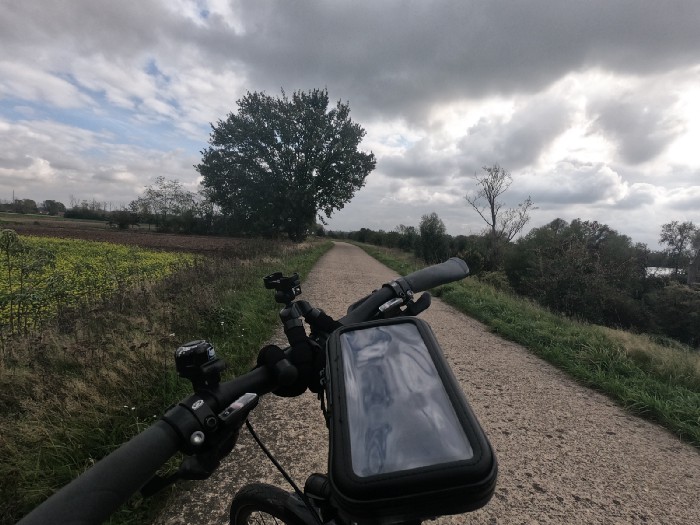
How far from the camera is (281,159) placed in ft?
109

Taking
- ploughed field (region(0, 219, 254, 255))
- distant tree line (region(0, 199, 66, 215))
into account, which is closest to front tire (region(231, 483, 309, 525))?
ploughed field (region(0, 219, 254, 255))

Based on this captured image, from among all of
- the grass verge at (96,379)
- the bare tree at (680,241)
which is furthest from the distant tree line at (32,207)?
the bare tree at (680,241)

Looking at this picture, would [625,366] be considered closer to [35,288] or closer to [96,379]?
[96,379]

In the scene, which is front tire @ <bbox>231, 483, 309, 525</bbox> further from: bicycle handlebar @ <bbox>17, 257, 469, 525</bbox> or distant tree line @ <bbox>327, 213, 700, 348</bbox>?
distant tree line @ <bbox>327, 213, 700, 348</bbox>

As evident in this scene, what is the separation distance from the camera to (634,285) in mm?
26188

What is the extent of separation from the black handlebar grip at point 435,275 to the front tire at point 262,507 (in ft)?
3.14

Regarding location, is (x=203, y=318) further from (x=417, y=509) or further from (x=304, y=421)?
(x=417, y=509)

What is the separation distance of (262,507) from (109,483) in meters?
1.13

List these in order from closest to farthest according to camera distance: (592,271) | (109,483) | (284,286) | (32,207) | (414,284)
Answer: (109,483) < (284,286) < (414,284) < (592,271) < (32,207)

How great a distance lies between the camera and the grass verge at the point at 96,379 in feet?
7.80

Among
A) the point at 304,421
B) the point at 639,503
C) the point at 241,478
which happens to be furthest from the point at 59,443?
the point at 639,503

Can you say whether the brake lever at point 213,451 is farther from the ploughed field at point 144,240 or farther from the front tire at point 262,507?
the ploughed field at point 144,240

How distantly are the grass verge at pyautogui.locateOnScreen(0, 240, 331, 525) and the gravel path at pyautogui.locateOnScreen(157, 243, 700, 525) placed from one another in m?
0.65

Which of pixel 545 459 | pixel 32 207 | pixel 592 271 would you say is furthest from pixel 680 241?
pixel 32 207
